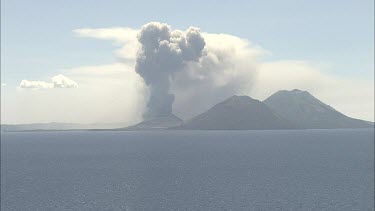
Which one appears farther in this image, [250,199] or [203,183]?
[203,183]

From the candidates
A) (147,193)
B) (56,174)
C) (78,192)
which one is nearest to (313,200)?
(147,193)

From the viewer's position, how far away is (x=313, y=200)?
112m

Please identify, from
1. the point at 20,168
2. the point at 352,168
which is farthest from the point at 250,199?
the point at 20,168

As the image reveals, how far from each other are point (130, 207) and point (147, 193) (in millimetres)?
18488

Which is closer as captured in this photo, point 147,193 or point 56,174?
point 147,193

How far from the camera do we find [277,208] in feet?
336

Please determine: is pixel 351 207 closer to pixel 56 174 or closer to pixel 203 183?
pixel 203 183

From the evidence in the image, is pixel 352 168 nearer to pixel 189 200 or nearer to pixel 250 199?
pixel 250 199

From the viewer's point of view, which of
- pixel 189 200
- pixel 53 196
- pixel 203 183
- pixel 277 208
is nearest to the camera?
pixel 277 208

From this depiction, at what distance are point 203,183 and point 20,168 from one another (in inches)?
3971

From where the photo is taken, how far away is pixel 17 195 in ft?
401

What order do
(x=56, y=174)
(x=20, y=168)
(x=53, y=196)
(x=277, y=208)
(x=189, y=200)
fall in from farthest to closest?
(x=20, y=168), (x=56, y=174), (x=53, y=196), (x=189, y=200), (x=277, y=208)

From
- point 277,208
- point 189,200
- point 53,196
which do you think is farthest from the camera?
point 53,196

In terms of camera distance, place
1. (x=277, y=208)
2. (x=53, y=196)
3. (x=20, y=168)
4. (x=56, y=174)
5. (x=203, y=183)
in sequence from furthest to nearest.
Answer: (x=20, y=168) < (x=56, y=174) < (x=203, y=183) < (x=53, y=196) < (x=277, y=208)
